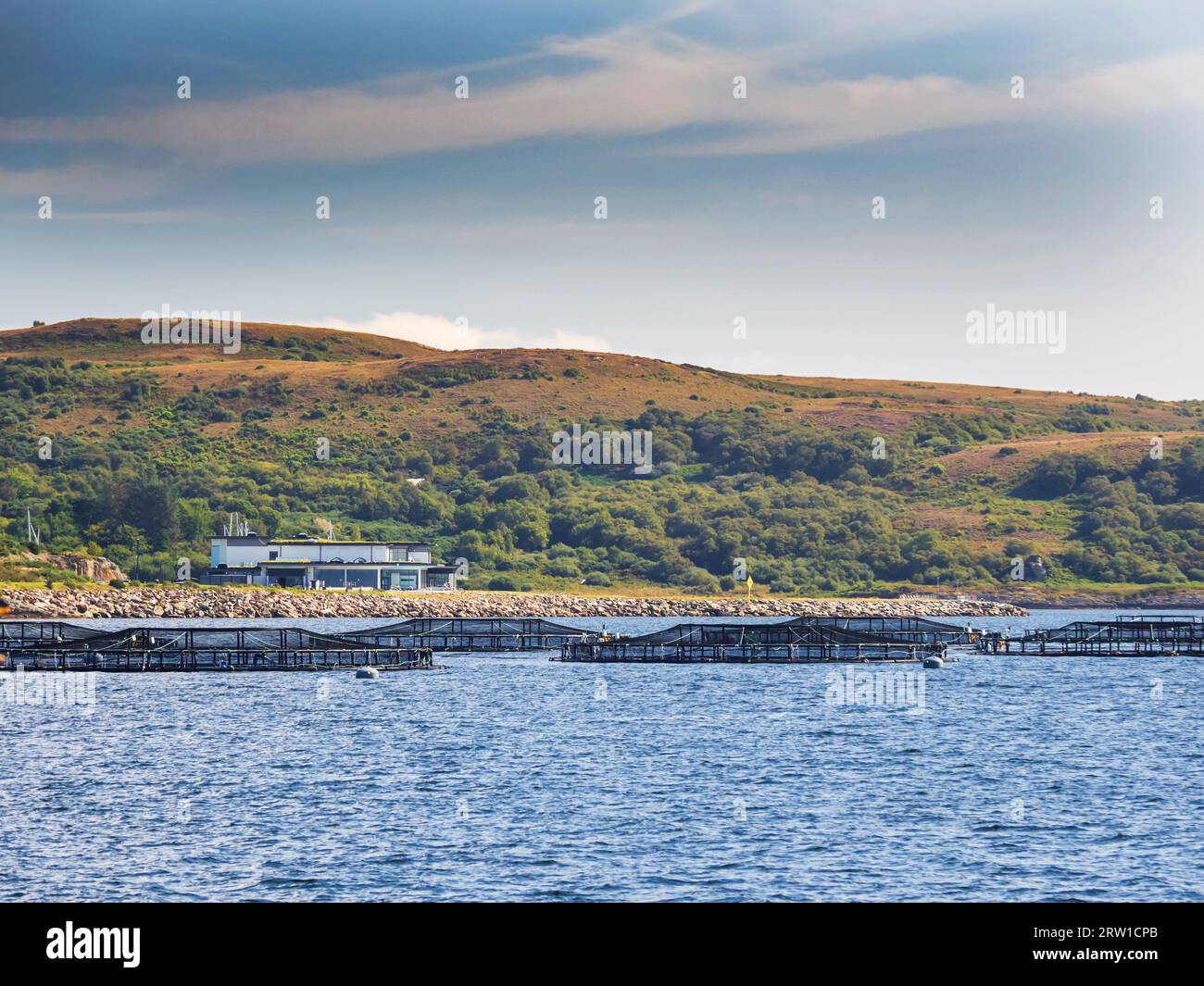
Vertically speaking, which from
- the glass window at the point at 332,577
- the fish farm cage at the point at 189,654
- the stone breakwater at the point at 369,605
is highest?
the fish farm cage at the point at 189,654

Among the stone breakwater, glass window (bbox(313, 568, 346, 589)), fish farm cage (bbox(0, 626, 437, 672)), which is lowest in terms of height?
the stone breakwater

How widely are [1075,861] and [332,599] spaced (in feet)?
444

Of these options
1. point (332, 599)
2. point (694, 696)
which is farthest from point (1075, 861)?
point (332, 599)

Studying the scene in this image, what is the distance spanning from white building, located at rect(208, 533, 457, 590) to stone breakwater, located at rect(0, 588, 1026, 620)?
18.8ft

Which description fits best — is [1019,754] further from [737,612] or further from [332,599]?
[737,612]

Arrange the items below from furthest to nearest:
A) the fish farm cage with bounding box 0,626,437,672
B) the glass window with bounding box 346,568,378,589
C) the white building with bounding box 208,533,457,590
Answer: the glass window with bounding box 346,568,378,589
the white building with bounding box 208,533,457,590
the fish farm cage with bounding box 0,626,437,672

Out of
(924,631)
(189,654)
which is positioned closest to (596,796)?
(189,654)

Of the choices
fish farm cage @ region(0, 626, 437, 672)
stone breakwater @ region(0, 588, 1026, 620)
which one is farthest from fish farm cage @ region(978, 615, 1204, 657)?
stone breakwater @ region(0, 588, 1026, 620)

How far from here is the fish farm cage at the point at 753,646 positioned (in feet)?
336

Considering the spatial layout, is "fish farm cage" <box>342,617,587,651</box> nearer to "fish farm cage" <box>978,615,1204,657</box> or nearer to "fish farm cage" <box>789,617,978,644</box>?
"fish farm cage" <box>789,617,978,644</box>

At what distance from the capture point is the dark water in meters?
34.1

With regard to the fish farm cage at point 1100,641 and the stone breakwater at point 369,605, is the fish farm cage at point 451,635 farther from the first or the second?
the stone breakwater at point 369,605

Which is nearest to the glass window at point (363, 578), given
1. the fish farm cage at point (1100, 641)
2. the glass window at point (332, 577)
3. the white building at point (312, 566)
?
the white building at point (312, 566)

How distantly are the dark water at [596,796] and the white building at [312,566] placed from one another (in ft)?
331
